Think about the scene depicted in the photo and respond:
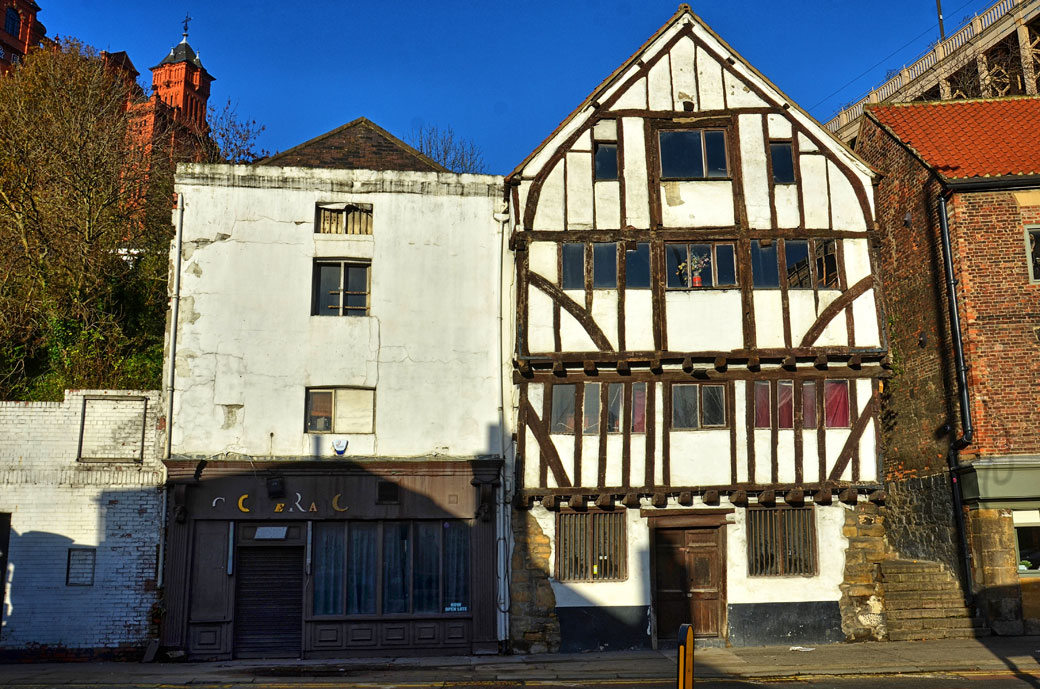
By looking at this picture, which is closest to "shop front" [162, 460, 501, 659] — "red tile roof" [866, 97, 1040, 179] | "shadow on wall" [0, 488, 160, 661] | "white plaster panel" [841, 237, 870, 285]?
"shadow on wall" [0, 488, 160, 661]

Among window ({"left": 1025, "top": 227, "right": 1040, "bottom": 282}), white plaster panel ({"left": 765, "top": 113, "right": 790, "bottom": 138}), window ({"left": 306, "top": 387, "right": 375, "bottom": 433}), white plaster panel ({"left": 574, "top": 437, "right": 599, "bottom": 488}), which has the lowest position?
white plaster panel ({"left": 574, "top": 437, "right": 599, "bottom": 488})

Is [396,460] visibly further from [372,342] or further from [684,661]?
[684,661]

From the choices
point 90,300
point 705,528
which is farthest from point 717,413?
point 90,300

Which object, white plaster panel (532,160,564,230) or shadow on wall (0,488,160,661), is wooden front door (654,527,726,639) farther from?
shadow on wall (0,488,160,661)

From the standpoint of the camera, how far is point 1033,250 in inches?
724

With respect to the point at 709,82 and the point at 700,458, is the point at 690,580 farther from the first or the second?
the point at 709,82

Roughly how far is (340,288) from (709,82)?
29.7 feet

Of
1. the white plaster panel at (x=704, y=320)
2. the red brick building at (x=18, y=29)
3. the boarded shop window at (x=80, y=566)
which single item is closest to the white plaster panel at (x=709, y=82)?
the white plaster panel at (x=704, y=320)

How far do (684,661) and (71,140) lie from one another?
22.1 metres

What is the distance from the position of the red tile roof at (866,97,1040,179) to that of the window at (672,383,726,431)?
22.7 feet

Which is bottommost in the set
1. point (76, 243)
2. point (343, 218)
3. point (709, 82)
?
point (343, 218)

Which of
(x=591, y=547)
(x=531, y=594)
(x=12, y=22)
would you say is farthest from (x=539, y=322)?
(x=12, y=22)

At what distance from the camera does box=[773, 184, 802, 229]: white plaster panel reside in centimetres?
1830

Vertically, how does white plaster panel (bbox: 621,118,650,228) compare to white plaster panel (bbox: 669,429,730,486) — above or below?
above
